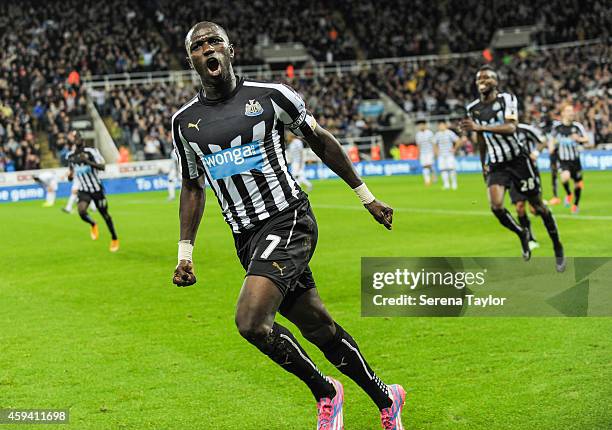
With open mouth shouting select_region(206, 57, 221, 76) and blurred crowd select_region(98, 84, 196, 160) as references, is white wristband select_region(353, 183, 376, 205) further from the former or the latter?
blurred crowd select_region(98, 84, 196, 160)

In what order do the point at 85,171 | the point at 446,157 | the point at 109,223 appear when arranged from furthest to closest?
the point at 446,157 < the point at 85,171 < the point at 109,223

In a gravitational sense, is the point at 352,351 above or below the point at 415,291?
above

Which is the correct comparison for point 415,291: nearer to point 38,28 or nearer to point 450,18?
point 38,28

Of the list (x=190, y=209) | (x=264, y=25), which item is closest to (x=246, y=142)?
(x=190, y=209)

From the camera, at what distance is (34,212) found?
2614 cm

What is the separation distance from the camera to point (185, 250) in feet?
17.1

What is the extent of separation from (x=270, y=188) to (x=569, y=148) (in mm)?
15552

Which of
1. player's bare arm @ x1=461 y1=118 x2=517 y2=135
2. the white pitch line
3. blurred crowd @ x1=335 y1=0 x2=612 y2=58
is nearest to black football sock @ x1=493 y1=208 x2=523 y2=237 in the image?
player's bare arm @ x1=461 y1=118 x2=517 y2=135

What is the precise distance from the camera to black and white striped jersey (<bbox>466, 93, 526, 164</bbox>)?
11383mm

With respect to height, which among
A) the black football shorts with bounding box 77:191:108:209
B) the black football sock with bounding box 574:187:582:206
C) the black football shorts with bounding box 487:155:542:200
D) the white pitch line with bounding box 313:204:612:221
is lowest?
the white pitch line with bounding box 313:204:612:221

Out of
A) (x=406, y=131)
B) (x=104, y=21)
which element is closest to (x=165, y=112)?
(x=104, y=21)

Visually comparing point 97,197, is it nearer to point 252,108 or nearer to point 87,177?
point 87,177

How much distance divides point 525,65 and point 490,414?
144ft

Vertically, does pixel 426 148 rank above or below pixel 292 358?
below
